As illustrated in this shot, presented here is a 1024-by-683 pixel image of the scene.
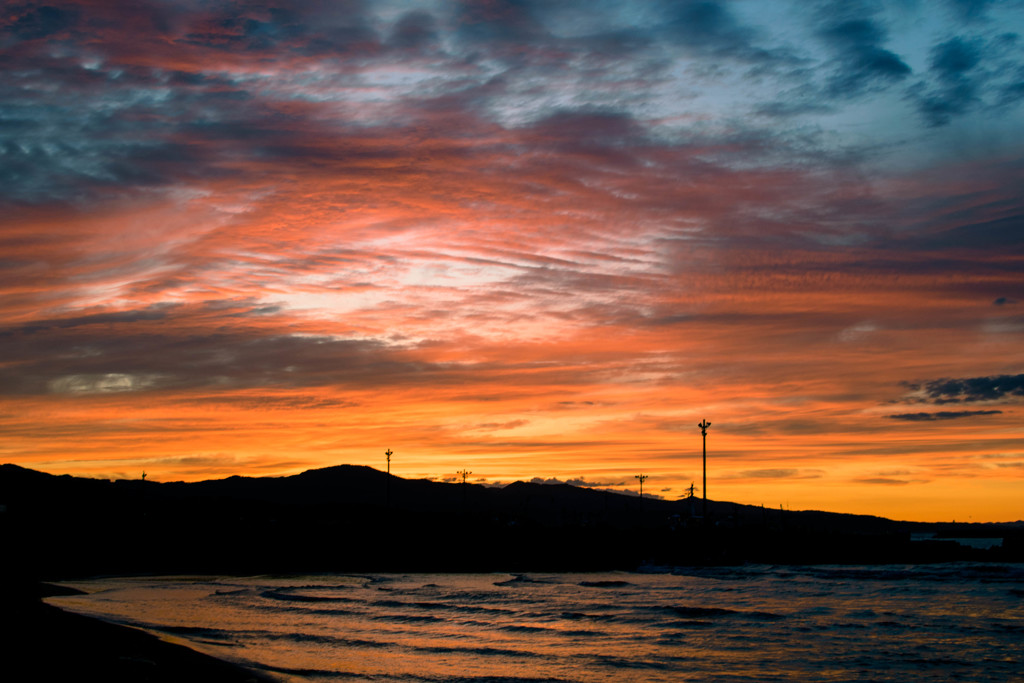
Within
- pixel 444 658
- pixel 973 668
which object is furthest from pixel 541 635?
pixel 973 668

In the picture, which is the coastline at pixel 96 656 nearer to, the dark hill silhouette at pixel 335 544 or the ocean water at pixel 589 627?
the ocean water at pixel 589 627

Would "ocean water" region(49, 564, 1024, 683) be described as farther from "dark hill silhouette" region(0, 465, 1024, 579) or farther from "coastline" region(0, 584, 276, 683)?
"dark hill silhouette" region(0, 465, 1024, 579)

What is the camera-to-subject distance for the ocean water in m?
23.7

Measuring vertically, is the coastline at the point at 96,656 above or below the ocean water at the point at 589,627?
above

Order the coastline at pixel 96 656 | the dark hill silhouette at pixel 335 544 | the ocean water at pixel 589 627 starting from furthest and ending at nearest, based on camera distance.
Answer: the dark hill silhouette at pixel 335 544
the ocean water at pixel 589 627
the coastline at pixel 96 656

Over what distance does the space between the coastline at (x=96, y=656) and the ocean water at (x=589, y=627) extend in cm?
185

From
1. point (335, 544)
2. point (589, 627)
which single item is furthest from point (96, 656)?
point (335, 544)

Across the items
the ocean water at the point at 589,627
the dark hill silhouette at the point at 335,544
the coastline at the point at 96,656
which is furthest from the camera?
the dark hill silhouette at the point at 335,544

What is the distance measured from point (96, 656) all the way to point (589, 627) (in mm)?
20539

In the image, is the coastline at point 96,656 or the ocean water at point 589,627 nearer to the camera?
the coastline at point 96,656

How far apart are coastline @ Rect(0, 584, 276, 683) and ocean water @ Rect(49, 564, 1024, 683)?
1846 millimetres

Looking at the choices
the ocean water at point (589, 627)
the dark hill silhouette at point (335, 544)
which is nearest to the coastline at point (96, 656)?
the ocean water at point (589, 627)

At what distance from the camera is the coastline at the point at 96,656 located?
16859 millimetres

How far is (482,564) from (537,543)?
1316 cm
